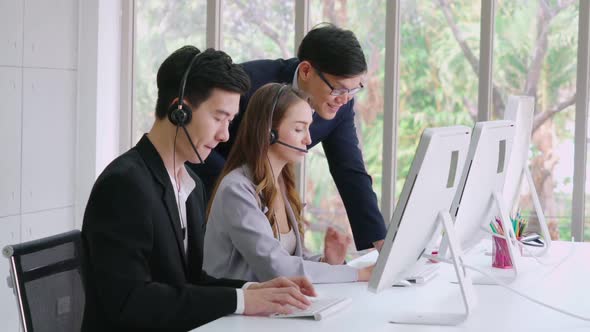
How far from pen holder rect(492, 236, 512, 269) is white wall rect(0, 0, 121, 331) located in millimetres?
2142

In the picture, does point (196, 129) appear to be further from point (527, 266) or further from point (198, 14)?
point (198, 14)

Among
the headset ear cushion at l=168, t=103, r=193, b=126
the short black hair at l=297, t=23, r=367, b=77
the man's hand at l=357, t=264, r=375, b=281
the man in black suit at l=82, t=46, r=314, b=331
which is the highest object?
the short black hair at l=297, t=23, r=367, b=77

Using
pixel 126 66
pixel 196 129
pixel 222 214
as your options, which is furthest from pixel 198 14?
pixel 196 129

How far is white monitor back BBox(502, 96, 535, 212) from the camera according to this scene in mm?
2646

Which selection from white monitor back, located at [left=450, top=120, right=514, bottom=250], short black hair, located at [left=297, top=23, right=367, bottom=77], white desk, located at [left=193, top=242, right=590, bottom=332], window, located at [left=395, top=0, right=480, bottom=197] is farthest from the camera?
window, located at [left=395, top=0, right=480, bottom=197]

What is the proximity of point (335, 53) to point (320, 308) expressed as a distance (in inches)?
43.7

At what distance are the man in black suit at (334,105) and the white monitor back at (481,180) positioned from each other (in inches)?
23.2

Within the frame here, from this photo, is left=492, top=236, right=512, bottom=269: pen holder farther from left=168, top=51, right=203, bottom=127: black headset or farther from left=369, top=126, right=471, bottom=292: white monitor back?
left=168, top=51, right=203, bottom=127: black headset

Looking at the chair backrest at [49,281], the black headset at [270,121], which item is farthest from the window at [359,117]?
the chair backrest at [49,281]

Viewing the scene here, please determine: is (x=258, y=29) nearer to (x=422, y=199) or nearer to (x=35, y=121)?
(x=35, y=121)

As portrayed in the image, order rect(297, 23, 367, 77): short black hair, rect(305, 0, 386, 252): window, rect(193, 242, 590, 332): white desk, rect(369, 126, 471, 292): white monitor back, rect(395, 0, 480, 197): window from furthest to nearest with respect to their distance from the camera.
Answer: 1. rect(305, 0, 386, 252): window
2. rect(395, 0, 480, 197): window
3. rect(297, 23, 367, 77): short black hair
4. rect(193, 242, 590, 332): white desk
5. rect(369, 126, 471, 292): white monitor back

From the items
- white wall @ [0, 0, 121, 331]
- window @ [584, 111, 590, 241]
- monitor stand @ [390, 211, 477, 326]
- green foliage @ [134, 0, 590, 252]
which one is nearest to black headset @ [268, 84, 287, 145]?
monitor stand @ [390, 211, 477, 326]

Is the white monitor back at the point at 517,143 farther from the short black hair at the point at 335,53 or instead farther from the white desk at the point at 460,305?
the short black hair at the point at 335,53

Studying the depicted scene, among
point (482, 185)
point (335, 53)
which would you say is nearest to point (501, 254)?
point (482, 185)
